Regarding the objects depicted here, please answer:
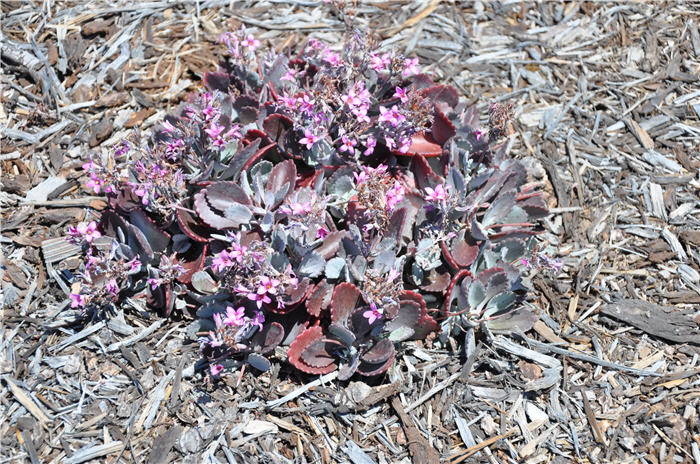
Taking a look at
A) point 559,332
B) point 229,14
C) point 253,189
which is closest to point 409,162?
point 253,189

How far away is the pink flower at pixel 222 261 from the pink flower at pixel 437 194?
968 mm

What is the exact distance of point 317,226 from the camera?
9.12 ft

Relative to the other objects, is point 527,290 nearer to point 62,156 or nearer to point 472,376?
point 472,376

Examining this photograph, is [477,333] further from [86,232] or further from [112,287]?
[86,232]

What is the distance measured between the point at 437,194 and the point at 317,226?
602 mm

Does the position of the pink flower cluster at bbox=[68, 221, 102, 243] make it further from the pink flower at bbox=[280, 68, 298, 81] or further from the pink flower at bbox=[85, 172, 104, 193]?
the pink flower at bbox=[280, 68, 298, 81]

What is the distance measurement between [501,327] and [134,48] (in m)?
2.84

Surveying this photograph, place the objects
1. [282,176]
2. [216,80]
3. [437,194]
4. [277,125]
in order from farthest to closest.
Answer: [216,80], [277,125], [282,176], [437,194]

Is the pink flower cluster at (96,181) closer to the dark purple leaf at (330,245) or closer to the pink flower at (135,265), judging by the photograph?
the pink flower at (135,265)

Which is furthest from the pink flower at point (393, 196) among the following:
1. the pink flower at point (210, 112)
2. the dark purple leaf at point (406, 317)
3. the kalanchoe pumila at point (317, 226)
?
the pink flower at point (210, 112)

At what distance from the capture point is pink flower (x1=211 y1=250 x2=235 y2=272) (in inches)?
106

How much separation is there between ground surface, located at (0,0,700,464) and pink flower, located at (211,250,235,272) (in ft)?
1.61

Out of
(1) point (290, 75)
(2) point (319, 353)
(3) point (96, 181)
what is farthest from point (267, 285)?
(1) point (290, 75)

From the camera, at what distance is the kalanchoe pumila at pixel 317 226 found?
2.79 m
